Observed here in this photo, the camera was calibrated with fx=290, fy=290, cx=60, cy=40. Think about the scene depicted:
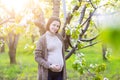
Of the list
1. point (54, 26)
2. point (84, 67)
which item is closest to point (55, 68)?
point (54, 26)

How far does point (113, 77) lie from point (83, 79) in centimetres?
108

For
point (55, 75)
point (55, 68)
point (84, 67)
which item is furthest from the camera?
point (84, 67)

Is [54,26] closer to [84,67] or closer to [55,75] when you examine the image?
[55,75]

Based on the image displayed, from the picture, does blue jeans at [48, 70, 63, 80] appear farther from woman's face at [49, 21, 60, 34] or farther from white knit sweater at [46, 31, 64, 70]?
woman's face at [49, 21, 60, 34]

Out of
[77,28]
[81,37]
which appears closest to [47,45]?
[77,28]

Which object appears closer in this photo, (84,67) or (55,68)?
(55,68)

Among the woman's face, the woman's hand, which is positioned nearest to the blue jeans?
the woman's hand

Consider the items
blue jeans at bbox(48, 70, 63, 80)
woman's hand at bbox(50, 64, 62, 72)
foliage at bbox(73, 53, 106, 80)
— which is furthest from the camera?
foliage at bbox(73, 53, 106, 80)

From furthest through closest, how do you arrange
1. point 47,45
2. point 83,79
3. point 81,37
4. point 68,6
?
1. point 83,79
2. point 68,6
3. point 81,37
4. point 47,45

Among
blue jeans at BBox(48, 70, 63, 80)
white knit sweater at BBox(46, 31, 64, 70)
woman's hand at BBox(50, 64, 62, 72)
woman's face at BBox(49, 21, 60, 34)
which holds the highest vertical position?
woman's face at BBox(49, 21, 60, 34)

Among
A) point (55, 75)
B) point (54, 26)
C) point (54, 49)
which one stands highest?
point (54, 26)

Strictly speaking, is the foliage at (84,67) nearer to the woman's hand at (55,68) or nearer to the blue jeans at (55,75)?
the blue jeans at (55,75)

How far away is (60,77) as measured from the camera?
3.44 m

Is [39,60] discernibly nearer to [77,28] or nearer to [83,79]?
[77,28]
